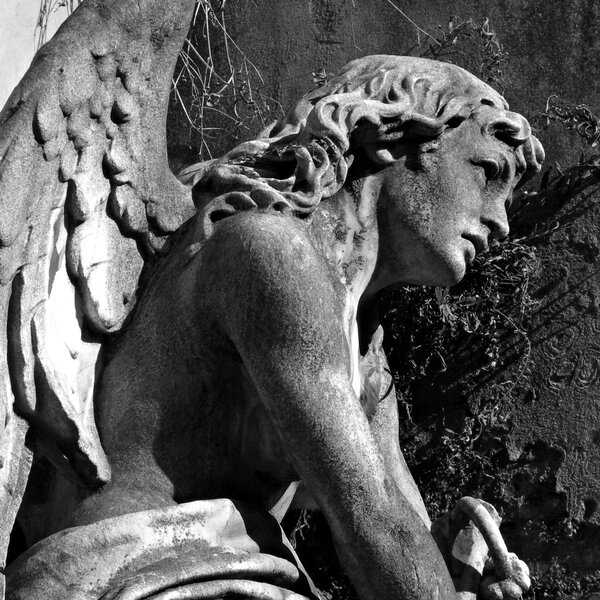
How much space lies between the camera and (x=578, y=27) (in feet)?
14.3

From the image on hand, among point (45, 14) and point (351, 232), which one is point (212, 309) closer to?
point (351, 232)

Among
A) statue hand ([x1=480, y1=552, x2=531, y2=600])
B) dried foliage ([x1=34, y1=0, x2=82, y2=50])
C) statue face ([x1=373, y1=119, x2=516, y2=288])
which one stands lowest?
statue hand ([x1=480, y1=552, x2=531, y2=600])

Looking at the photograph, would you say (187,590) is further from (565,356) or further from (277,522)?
(565,356)

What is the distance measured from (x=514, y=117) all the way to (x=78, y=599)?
1403 millimetres

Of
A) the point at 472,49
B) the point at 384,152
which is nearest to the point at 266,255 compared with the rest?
the point at 384,152

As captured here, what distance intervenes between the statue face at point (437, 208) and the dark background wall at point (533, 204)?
0.82 m

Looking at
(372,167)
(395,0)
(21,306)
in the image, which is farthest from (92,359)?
(395,0)

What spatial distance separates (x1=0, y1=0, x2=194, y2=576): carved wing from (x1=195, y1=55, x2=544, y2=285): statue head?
17 centimetres

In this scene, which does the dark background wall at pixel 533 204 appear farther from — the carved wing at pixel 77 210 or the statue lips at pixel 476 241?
the carved wing at pixel 77 210

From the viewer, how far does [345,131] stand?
3266 mm

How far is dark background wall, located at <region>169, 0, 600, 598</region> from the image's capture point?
408cm

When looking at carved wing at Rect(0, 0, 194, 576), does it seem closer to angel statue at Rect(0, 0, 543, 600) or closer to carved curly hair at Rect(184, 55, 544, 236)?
angel statue at Rect(0, 0, 543, 600)

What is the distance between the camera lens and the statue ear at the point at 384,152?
3.35 metres

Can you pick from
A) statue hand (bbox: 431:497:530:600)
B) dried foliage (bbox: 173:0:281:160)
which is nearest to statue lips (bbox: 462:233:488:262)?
statue hand (bbox: 431:497:530:600)
